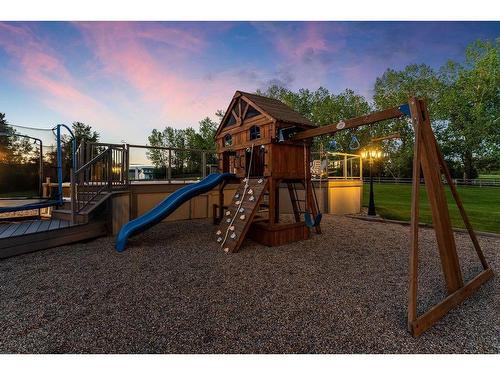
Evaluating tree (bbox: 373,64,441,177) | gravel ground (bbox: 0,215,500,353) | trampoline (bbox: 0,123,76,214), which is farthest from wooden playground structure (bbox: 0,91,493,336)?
tree (bbox: 373,64,441,177)

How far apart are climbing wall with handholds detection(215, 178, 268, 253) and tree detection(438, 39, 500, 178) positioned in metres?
33.1

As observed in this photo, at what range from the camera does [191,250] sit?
630 cm

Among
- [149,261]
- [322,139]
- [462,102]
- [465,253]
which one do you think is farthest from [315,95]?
[149,261]

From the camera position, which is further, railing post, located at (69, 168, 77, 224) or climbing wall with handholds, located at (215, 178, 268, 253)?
railing post, located at (69, 168, 77, 224)

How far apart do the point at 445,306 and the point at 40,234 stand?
27.8 feet

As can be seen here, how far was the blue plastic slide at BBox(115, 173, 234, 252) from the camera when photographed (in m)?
6.35

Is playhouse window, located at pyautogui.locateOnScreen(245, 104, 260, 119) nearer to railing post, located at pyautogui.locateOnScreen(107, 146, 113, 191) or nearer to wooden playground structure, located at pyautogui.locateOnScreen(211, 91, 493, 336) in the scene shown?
wooden playground structure, located at pyautogui.locateOnScreen(211, 91, 493, 336)

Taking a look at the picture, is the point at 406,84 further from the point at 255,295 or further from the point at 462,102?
the point at 255,295

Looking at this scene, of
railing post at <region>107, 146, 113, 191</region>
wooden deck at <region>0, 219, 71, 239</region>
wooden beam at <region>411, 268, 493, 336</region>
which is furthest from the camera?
railing post at <region>107, 146, 113, 191</region>

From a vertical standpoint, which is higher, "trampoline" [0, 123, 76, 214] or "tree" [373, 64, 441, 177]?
"tree" [373, 64, 441, 177]

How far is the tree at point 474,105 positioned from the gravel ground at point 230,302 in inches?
1210

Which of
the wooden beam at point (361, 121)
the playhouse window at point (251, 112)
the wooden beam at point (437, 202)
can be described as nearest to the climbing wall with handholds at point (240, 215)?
the wooden beam at point (361, 121)

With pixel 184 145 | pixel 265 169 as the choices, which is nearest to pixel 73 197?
pixel 265 169

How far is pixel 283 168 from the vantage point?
7.34 m
